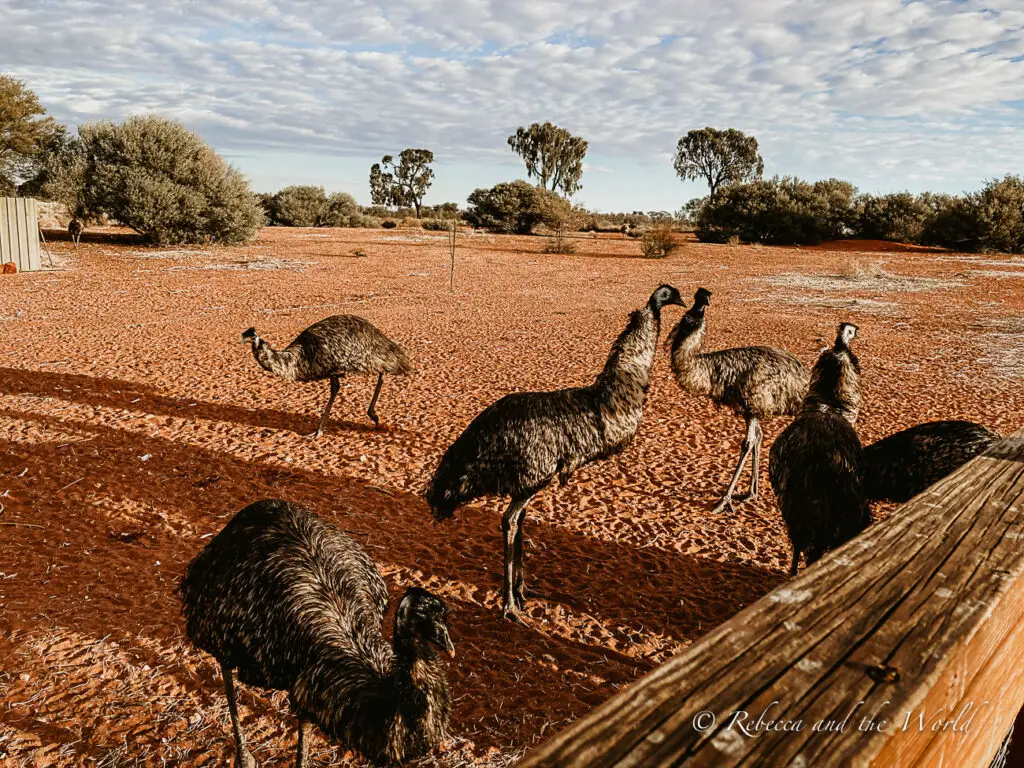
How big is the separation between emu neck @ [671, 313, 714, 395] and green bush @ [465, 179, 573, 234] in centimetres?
4053

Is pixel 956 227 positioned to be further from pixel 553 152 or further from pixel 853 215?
pixel 553 152

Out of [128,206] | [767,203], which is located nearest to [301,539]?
[128,206]

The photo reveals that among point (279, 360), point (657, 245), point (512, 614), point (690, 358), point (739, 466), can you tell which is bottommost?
point (512, 614)

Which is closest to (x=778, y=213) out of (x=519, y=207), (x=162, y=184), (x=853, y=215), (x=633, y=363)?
(x=853, y=215)

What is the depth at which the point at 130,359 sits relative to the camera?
11242 millimetres

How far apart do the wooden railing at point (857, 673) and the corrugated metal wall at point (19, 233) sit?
2519cm

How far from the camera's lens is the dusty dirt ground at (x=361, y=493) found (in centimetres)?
393

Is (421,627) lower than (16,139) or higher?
lower

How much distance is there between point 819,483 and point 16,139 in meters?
42.4

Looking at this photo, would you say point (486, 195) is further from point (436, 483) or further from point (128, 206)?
point (436, 483)

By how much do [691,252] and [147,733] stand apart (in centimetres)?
3606

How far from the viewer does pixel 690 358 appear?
23.0 ft

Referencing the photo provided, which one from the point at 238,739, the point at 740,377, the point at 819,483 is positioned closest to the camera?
the point at 238,739

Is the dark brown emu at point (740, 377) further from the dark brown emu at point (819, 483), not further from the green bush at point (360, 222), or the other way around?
the green bush at point (360, 222)
